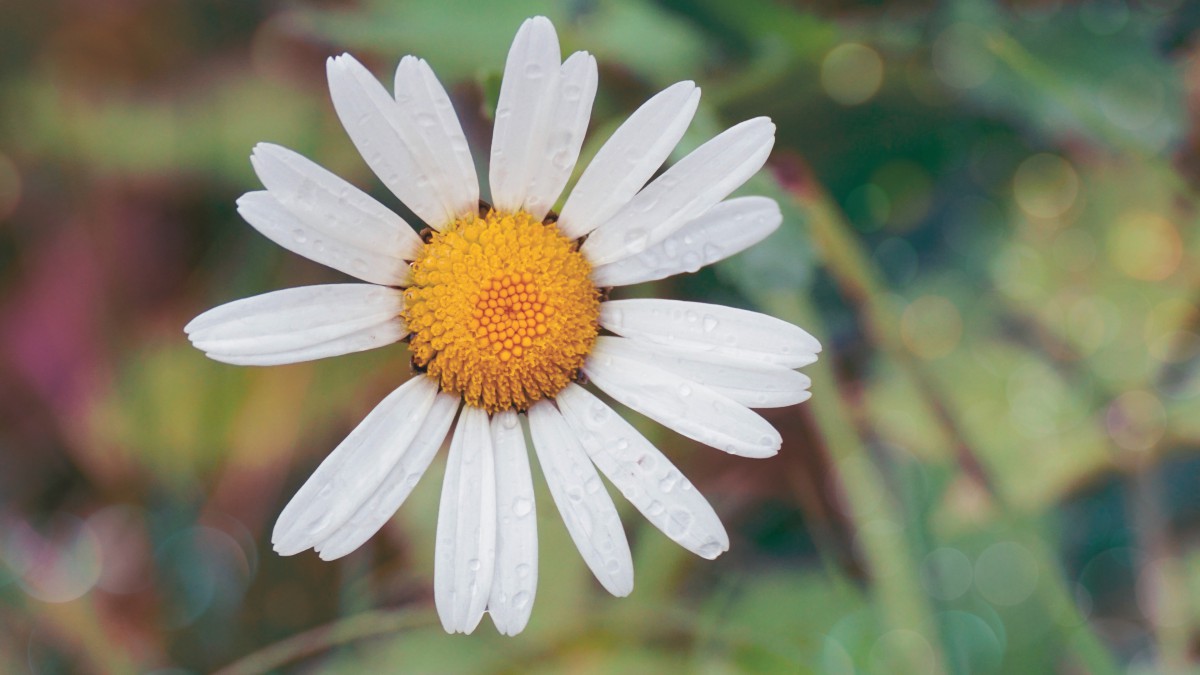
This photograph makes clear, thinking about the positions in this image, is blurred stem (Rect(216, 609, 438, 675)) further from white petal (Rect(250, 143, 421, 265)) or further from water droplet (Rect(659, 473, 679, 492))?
white petal (Rect(250, 143, 421, 265))

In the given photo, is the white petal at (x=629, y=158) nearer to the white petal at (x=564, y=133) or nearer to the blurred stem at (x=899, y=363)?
the white petal at (x=564, y=133)

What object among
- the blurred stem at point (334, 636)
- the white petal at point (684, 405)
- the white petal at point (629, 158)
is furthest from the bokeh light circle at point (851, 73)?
the blurred stem at point (334, 636)

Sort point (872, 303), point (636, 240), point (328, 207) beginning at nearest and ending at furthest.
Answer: point (328, 207), point (636, 240), point (872, 303)

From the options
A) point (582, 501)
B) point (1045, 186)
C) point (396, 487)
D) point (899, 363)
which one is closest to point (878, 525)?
point (899, 363)

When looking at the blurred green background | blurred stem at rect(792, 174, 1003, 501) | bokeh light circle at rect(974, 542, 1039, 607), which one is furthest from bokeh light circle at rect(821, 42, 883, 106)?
bokeh light circle at rect(974, 542, 1039, 607)

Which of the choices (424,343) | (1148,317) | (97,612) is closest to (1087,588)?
(1148,317)

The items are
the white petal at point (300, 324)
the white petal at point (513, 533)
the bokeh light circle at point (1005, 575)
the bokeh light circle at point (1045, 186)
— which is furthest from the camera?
the bokeh light circle at point (1045, 186)

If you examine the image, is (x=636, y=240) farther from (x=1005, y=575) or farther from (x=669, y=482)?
(x=1005, y=575)

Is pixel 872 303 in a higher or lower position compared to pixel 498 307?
lower
